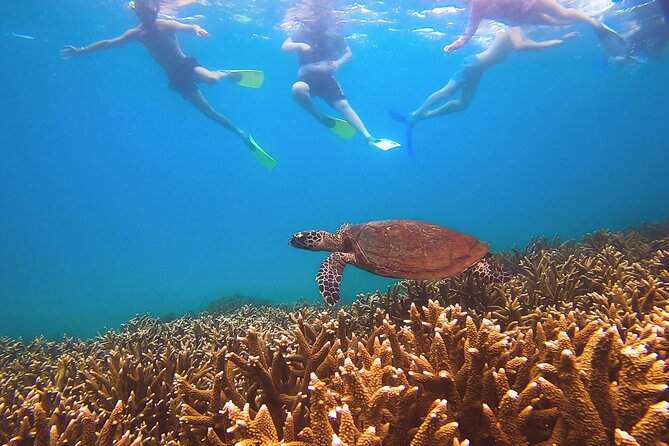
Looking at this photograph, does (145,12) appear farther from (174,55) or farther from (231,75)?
(231,75)

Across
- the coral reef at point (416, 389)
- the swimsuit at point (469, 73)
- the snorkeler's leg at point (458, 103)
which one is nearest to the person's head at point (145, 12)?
the snorkeler's leg at point (458, 103)

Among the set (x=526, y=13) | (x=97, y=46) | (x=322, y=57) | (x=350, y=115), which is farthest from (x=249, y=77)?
(x=526, y=13)

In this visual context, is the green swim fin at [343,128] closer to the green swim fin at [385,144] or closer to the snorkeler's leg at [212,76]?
the green swim fin at [385,144]

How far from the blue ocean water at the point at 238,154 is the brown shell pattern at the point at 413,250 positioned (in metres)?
15.7

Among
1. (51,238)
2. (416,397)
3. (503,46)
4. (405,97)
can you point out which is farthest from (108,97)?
(51,238)

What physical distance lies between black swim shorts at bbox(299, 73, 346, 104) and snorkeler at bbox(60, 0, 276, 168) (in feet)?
12.9

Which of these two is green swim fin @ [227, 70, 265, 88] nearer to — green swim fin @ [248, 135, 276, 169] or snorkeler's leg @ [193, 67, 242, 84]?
snorkeler's leg @ [193, 67, 242, 84]

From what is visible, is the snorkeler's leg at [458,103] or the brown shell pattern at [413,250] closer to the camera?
the brown shell pattern at [413,250]

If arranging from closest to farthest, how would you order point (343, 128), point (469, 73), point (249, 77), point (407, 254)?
point (407, 254), point (249, 77), point (343, 128), point (469, 73)

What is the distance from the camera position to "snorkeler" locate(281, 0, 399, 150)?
1808 centimetres

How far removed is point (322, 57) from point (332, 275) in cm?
1828

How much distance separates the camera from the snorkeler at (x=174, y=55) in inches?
603

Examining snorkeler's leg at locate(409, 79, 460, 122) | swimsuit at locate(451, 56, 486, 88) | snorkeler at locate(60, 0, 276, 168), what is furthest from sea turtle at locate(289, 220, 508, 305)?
swimsuit at locate(451, 56, 486, 88)

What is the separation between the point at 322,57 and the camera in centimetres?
2017
